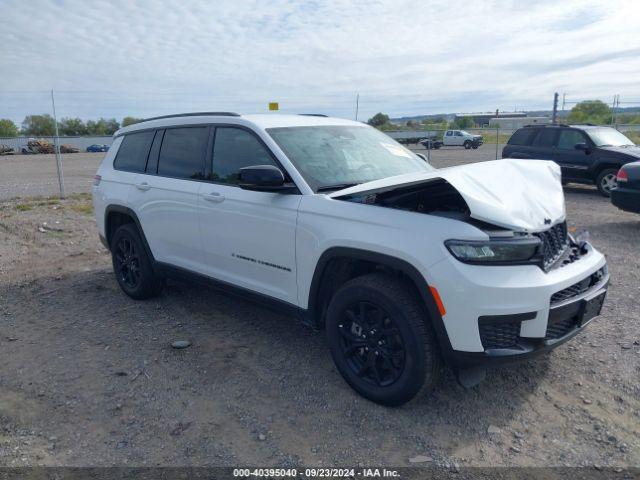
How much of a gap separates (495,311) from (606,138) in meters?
11.6

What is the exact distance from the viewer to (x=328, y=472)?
9.37ft

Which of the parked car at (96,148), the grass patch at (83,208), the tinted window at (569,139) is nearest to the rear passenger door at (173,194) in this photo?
the grass patch at (83,208)

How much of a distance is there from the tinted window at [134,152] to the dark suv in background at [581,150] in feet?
32.4

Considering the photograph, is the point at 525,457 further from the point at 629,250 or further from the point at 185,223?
the point at 629,250

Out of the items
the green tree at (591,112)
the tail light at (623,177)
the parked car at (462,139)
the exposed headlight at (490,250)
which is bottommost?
the parked car at (462,139)

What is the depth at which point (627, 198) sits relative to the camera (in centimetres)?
826

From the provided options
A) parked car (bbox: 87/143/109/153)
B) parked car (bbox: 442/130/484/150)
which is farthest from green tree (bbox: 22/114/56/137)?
parked car (bbox: 442/130/484/150)

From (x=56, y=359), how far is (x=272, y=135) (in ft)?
8.21

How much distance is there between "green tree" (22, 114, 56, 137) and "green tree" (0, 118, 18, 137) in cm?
173

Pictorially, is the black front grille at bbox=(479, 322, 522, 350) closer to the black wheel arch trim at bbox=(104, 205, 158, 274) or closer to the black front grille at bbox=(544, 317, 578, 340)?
the black front grille at bbox=(544, 317, 578, 340)

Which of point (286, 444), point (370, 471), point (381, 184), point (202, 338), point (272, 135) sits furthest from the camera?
point (202, 338)

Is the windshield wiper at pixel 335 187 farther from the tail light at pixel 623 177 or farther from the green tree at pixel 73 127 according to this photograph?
the green tree at pixel 73 127

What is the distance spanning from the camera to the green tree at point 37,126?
7231cm

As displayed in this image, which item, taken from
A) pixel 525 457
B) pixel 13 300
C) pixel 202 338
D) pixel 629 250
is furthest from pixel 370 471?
pixel 629 250
